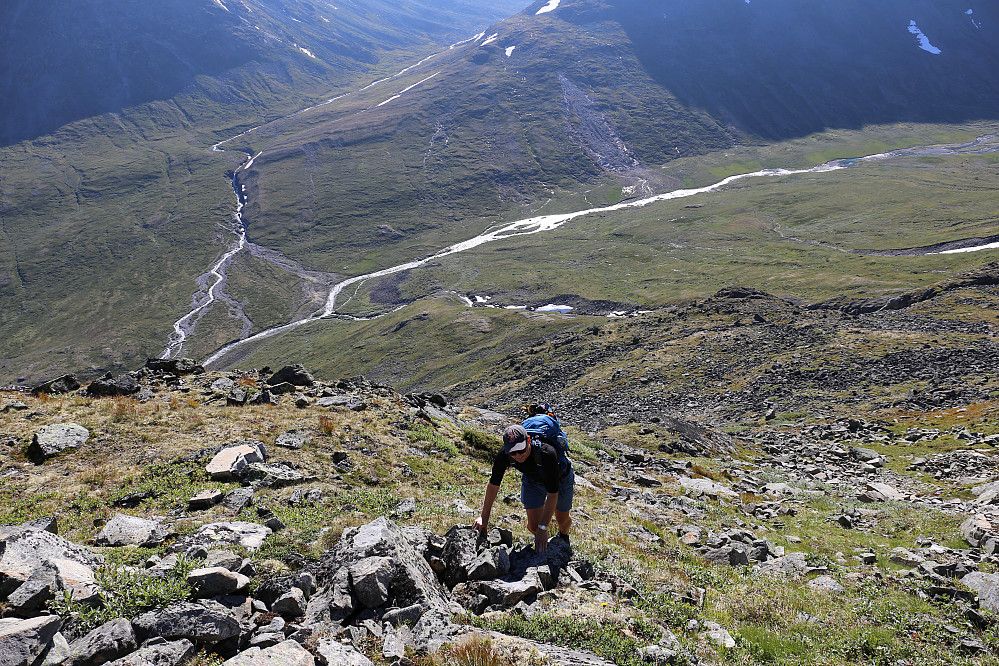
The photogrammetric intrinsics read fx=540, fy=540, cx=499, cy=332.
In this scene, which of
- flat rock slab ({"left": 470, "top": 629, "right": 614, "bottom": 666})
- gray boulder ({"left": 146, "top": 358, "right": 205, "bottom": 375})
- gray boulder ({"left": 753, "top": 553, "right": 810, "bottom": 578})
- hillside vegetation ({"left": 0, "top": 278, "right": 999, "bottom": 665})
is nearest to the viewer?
flat rock slab ({"left": 470, "top": 629, "right": 614, "bottom": 666})

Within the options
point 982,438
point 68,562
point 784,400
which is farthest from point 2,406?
point 784,400

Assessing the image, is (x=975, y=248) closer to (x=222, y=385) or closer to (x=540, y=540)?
(x=222, y=385)

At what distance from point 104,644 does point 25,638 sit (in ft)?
2.61

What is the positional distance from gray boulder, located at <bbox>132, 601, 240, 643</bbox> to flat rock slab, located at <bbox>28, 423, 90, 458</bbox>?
11.9 metres

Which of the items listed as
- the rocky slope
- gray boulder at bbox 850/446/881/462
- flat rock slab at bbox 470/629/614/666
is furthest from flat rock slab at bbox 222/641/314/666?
gray boulder at bbox 850/446/881/462

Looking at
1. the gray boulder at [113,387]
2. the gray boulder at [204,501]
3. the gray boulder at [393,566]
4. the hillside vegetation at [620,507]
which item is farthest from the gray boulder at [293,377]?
the gray boulder at [393,566]

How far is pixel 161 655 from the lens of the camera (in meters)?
6.68

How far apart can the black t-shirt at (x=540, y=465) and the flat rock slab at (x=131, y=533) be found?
21.7 ft

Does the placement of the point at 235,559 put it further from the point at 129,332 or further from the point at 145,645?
the point at 129,332

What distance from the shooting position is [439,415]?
26.5 meters

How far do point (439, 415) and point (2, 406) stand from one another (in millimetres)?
16577

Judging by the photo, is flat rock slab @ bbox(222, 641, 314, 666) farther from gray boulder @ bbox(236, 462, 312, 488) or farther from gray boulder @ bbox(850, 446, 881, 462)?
gray boulder @ bbox(850, 446, 881, 462)

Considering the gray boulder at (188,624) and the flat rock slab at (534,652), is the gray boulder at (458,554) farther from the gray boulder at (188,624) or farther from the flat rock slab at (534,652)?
the gray boulder at (188,624)

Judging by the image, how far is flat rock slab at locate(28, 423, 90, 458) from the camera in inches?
617
